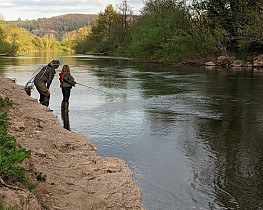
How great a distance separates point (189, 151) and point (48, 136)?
3661 mm

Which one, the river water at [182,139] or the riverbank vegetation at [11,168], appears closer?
the riverbank vegetation at [11,168]

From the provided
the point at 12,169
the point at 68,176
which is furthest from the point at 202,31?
the point at 12,169

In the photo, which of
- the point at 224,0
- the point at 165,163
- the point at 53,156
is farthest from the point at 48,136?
the point at 224,0

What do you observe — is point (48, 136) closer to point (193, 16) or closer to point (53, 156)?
point (53, 156)

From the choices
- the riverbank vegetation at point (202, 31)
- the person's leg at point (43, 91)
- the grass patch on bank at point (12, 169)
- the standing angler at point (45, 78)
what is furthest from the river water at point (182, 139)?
the riverbank vegetation at point (202, 31)

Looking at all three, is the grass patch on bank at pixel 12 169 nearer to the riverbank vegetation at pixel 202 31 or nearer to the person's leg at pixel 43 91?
the person's leg at pixel 43 91

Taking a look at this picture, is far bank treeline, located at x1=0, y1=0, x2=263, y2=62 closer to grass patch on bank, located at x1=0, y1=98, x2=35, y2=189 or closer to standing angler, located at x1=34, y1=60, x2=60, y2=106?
standing angler, located at x1=34, y1=60, x2=60, y2=106

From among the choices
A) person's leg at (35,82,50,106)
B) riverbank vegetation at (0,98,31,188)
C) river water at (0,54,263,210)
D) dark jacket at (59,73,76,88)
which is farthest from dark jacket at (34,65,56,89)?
riverbank vegetation at (0,98,31,188)

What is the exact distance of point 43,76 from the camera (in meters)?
15.7

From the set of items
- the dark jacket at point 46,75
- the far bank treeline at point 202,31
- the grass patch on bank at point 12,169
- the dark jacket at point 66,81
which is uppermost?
the far bank treeline at point 202,31

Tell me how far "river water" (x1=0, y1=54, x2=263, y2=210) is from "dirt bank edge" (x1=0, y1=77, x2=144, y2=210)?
0.66 metres

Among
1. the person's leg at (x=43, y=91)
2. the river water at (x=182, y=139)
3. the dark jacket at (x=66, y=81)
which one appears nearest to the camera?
the river water at (x=182, y=139)

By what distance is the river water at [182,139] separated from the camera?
7918mm

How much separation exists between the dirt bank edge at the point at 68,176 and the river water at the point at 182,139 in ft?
2.15
